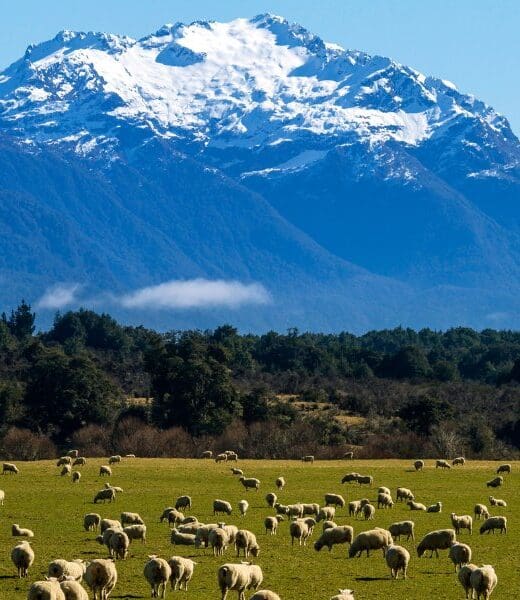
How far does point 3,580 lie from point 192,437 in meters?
59.4

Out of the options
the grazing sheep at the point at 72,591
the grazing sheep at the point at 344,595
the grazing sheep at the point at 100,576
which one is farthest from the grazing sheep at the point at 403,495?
the grazing sheep at the point at 72,591

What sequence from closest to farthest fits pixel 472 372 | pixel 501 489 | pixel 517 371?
pixel 501 489 → pixel 517 371 → pixel 472 372

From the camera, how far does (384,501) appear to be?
5278 cm

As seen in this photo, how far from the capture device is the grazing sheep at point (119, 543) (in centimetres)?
3856

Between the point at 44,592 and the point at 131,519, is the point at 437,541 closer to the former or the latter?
the point at 131,519

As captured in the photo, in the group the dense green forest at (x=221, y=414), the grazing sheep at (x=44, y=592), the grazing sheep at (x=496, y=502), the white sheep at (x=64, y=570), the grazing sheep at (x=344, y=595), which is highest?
the dense green forest at (x=221, y=414)

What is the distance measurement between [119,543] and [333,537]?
663cm

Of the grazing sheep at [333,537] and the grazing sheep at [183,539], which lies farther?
the grazing sheep at [183,539]

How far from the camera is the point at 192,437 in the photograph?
94188 millimetres

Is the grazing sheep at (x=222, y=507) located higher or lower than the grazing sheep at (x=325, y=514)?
higher

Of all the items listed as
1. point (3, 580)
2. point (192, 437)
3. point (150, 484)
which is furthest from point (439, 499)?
point (192, 437)

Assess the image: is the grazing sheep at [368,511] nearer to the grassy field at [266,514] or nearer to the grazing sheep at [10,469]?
the grassy field at [266,514]

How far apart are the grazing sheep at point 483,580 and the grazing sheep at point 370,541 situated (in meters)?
6.92

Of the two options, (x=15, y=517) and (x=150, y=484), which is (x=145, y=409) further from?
(x=15, y=517)
